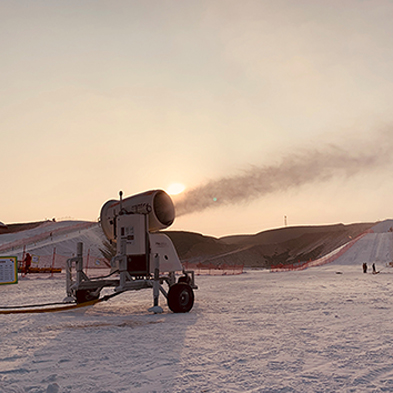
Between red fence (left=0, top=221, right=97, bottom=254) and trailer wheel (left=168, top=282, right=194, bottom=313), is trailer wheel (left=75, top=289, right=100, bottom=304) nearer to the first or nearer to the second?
trailer wheel (left=168, top=282, right=194, bottom=313)

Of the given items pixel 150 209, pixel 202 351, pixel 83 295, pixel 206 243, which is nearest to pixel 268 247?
pixel 206 243

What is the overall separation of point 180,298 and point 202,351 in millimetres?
4713

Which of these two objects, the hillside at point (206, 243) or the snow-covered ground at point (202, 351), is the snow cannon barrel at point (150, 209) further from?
the hillside at point (206, 243)

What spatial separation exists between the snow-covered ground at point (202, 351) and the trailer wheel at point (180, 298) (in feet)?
0.90

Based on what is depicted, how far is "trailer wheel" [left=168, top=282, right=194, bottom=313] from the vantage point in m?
11.1

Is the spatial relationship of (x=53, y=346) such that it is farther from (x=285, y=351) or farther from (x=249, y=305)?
(x=249, y=305)

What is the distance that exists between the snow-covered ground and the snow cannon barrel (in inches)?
111

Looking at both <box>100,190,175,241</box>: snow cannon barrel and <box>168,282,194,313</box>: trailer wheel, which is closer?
<box>168,282,194,313</box>: trailer wheel

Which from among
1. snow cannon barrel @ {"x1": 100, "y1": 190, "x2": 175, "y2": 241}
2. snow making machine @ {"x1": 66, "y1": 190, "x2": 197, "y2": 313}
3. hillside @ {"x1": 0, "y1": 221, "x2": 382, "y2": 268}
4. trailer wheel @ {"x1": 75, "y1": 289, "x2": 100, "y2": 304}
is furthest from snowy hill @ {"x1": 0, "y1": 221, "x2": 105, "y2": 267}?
snow making machine @ {"x1": 66, "y1": 190, "x2": 197, "y2": 313}

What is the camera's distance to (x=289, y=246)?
12781 centimetres

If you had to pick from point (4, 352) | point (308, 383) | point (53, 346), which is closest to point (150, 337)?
point (53, 346)

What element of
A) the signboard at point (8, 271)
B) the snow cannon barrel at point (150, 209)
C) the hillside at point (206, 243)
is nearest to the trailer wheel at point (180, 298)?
the snow cannon barrel at point (150, 209)

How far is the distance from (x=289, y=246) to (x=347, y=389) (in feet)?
417

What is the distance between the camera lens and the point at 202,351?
6590 mm
